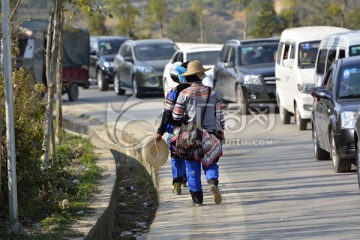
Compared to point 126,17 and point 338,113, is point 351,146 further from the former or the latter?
point 126,17

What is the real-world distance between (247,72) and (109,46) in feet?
50.9

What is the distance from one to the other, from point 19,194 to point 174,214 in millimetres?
1629

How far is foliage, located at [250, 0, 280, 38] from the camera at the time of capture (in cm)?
5090

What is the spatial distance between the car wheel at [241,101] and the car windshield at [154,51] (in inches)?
308

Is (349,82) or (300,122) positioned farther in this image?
(300,122)

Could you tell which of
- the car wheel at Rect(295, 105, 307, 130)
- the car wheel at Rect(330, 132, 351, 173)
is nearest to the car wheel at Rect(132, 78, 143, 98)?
the car wheel at Rect(295, 105, 307, 130)

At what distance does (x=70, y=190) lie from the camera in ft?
36.4

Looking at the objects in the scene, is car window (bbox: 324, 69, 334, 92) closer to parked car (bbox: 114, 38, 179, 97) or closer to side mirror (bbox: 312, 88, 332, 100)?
side mirror (bbox: 312, 88, 332, 100)

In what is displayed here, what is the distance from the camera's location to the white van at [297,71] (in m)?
19.0

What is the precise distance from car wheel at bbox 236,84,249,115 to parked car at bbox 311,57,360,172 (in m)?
7.71

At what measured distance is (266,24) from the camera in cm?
5162

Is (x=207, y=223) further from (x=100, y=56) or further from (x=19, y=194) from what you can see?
(x=100, y=56)

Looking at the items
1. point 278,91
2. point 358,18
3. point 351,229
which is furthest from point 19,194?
point 358,18

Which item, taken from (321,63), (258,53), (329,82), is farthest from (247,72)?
(329,82)
